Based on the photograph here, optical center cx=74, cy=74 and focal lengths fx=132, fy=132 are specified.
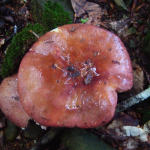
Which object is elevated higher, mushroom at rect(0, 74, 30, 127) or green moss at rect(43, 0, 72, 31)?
green moss at rect(43, 0, 72, 31)

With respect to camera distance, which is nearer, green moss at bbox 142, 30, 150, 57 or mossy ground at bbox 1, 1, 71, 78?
mossy ground at bbox 1, 1, 71, 78

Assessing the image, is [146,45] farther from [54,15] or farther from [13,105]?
[13,105]

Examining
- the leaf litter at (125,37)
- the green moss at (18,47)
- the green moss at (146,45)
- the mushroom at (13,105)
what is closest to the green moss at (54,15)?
the green moss at (18,47)

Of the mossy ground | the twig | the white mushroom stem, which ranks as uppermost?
the mossy ground

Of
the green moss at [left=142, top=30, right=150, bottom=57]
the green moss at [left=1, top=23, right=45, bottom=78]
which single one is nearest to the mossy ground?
the green moss at [left=1, top=23, right=45, bottom=78]

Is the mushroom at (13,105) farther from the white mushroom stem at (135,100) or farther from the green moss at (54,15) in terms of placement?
the white mushroom stem at (135,100)

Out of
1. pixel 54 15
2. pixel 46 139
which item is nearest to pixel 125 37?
pixel 54 15

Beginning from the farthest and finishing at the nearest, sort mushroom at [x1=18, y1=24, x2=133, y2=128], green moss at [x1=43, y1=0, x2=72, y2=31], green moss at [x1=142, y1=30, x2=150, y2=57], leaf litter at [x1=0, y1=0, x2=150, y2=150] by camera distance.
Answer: green moss at [x1=142, y1=30, x2=150, y2=57] < green moss at [x1=43, y1=0, x2=72, y2=31] < leaf litter at [x1=0, y1=0, x2=150, y2=150] < mushroom at [x1=18, y1=24, x2=133, y2=128]

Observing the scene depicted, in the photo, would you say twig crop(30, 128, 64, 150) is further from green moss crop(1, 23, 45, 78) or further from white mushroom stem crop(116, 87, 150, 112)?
green moss crop(1, 23, 45, 78)
